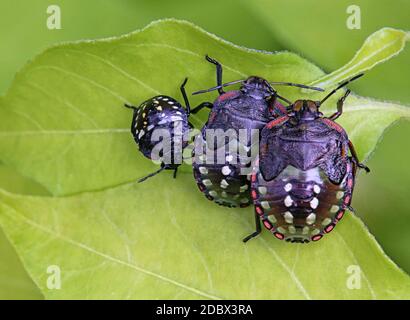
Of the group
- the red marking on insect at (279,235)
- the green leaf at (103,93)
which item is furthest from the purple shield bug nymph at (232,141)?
the red marking on insect at (279,235)

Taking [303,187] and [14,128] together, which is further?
[14,128]

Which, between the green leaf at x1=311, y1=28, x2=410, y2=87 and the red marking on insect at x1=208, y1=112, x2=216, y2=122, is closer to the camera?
the green leaf at x1=311, y1=28, x2=410, y2=87

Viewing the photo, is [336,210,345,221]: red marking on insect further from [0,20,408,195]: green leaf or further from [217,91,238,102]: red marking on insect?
[217,91,238,102]: red marking on insect

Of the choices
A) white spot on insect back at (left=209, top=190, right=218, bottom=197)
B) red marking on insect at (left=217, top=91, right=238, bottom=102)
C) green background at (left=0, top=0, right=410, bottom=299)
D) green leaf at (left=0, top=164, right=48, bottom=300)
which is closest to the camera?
white spot on insect back at (left=209, top=190, right=218, bottom=197)

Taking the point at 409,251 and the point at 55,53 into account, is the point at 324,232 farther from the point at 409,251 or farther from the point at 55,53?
the point at 55,53

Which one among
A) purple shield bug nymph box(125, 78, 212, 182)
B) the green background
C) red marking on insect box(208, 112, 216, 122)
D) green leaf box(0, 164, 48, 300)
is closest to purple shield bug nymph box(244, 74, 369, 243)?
red marking on insect box(208, 112, 216, 122)

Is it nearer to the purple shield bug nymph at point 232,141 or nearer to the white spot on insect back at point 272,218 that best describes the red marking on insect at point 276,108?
the purple shield bug nymph at point 232,141

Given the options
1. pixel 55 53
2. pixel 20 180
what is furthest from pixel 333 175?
pixel 20 180

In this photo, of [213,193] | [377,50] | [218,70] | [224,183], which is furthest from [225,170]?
[377,50]
